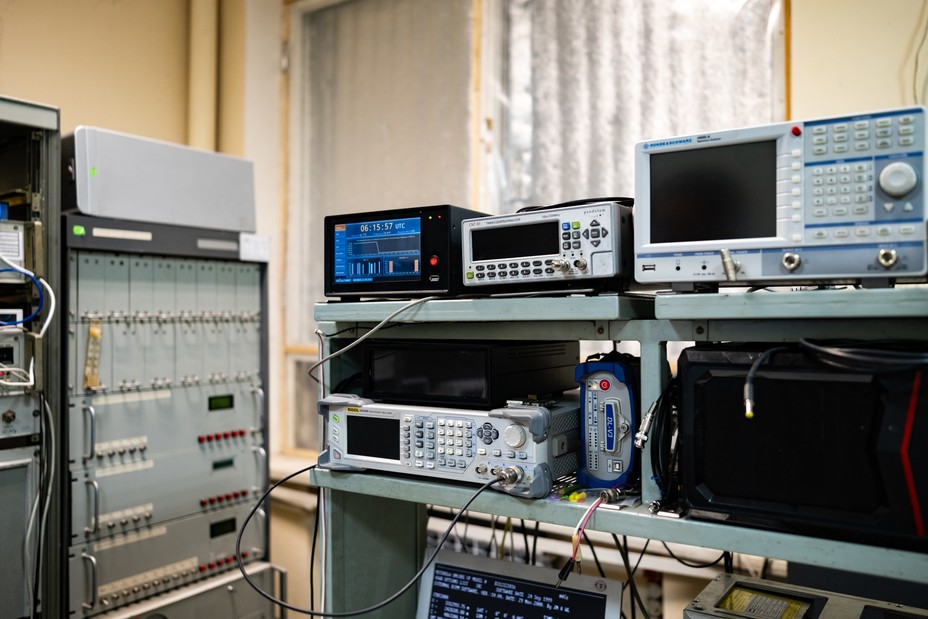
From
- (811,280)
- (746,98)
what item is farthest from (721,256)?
(746,98)

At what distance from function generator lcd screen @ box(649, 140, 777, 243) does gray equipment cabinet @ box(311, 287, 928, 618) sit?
115 millimetres

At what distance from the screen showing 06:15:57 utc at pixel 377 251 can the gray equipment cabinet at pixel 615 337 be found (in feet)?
0.23

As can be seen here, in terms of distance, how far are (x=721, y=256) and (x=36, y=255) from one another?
172 cm

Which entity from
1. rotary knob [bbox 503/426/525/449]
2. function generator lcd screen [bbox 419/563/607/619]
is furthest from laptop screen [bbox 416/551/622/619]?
rotary knob [bbox 503/426/525/449]

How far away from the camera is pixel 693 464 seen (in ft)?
3.57

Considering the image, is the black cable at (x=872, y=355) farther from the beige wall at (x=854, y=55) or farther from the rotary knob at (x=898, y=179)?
the beige wall at (x=854, y=55)

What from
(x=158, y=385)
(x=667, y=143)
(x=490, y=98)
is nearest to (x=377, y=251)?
(x=667, y=143)

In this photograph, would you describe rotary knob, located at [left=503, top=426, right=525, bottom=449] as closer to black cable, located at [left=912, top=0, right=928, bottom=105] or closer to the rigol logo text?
the rigol logo text

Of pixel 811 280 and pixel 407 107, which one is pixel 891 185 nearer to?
pixel 811 280

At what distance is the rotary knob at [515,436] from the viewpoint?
121 cm

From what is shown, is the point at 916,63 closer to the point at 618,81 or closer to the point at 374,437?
the point at 618,81

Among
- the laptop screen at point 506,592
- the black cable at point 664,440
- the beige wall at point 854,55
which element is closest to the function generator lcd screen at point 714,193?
the black cable at point 664,440

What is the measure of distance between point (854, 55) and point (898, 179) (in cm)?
119

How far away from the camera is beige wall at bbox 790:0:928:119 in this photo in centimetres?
183
